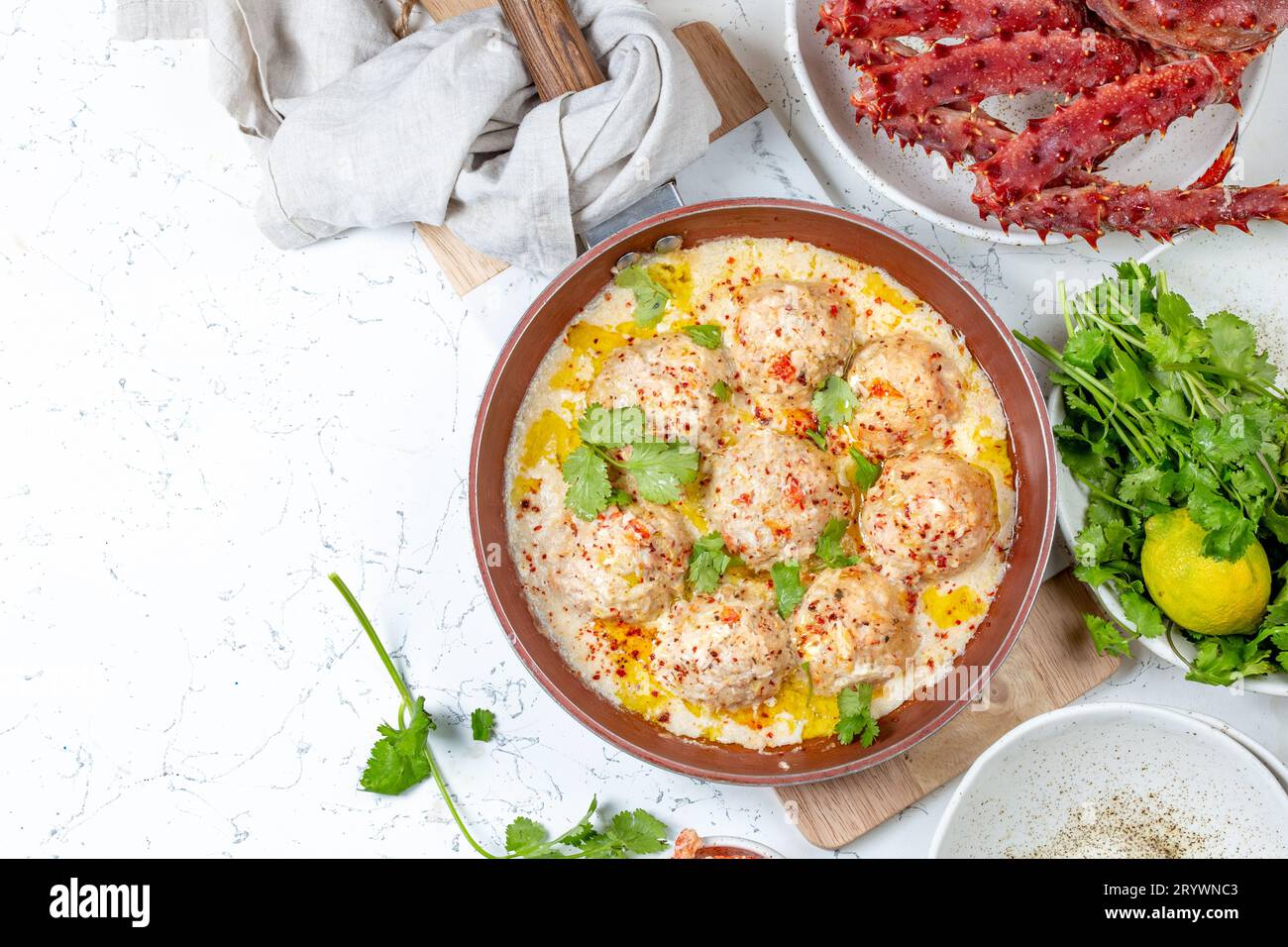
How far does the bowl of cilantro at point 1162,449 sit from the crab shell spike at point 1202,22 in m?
0.44

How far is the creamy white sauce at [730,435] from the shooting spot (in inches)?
80.0

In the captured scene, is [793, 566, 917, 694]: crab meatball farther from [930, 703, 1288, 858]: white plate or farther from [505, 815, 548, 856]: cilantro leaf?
[505, 815, 548, 856]: cilantro leaf

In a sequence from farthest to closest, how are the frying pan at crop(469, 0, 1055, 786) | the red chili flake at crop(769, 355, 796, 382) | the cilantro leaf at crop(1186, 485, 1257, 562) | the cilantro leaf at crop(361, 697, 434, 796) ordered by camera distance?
1. the cilantro leaf at crop(361, 697, 434, 796)
2. the red chili flake at crop(769, 355, 796, 382)
3. the frying pan at crop(469, 0, 1055, 786)
4. the cilantro leaf at crop(1186, 485, 1257, 562)

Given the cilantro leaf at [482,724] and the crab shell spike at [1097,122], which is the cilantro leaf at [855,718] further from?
the crab shell spike at [1097,122]

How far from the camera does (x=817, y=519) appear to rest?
201 centimetres

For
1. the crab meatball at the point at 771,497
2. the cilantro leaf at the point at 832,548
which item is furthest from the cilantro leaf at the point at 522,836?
the cilantro leaf at the point at 832,548

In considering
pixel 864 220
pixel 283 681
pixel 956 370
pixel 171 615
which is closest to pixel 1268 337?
pixel 956 370

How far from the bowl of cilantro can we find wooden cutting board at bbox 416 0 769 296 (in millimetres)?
781

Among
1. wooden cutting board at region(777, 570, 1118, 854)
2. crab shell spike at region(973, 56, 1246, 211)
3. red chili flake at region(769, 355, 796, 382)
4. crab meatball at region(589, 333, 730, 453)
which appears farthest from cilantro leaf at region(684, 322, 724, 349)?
wooden cutting board at region(777, 570, 1118, 854)

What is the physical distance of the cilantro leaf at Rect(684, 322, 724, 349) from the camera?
2057 mm

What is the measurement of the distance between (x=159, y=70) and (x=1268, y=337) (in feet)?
8.23

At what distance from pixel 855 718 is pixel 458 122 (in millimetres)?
1417

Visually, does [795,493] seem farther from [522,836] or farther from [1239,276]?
[1239,276]

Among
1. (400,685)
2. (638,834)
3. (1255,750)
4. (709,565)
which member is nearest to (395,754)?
(400,685)
